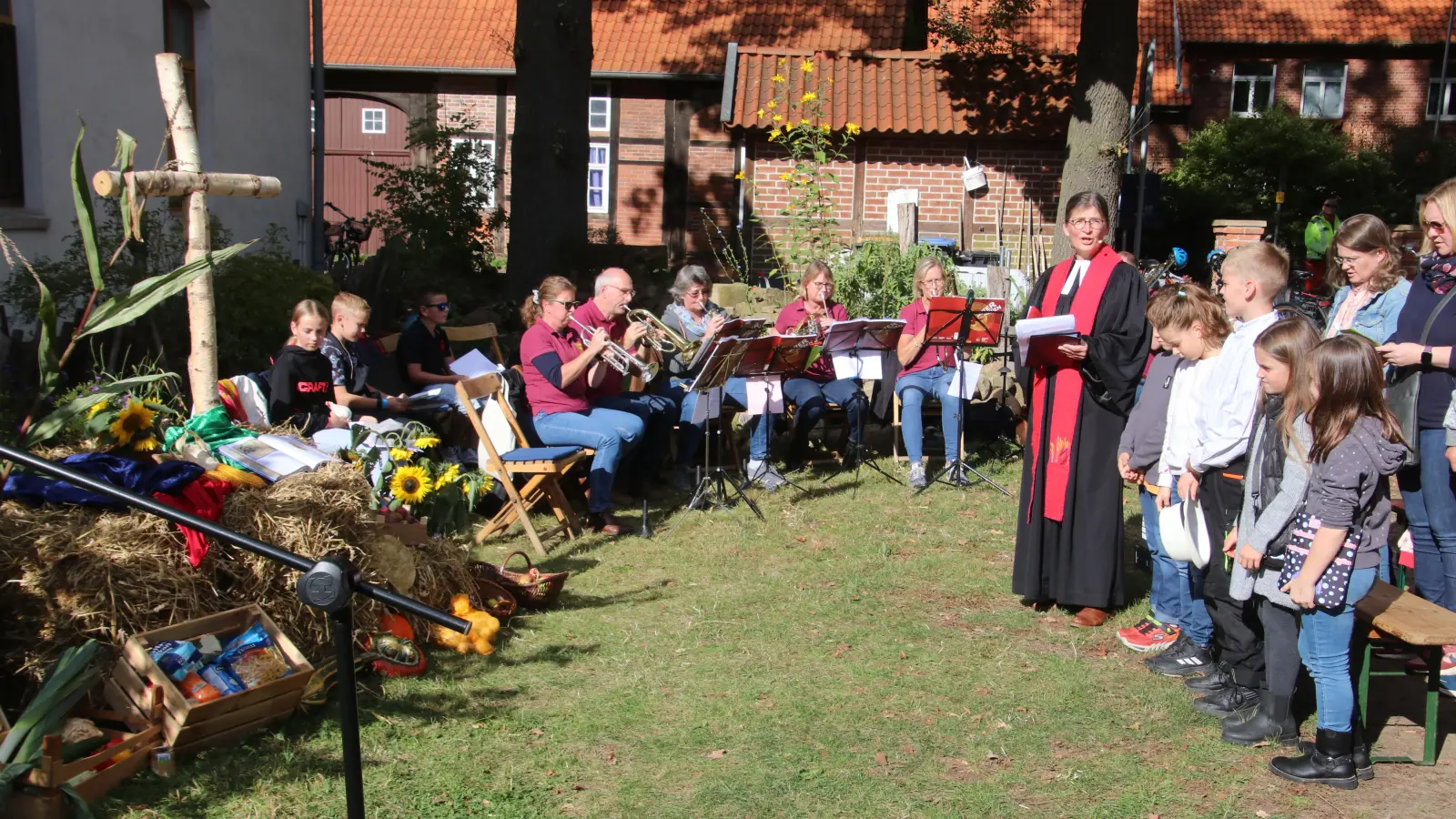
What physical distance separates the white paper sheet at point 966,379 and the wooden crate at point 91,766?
604 centimetres

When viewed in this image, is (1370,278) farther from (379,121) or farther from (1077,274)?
(379,121)

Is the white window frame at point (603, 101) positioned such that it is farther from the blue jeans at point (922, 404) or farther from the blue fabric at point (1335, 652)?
the blue fabric at point (1335, 652)

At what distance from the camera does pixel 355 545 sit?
5.16 meters

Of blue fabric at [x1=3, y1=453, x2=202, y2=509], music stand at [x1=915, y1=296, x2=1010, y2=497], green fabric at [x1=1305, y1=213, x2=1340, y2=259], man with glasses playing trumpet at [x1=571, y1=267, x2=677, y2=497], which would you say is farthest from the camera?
green fabric at [x1=1305, y1=213, x2=1340, y2=259]

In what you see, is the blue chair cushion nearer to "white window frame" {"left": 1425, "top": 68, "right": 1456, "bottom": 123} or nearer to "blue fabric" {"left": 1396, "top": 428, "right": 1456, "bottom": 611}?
"blue fabric" {"left": 1396, "top": 428, "right": 1456, "bottom": 611}

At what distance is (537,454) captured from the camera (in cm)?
723

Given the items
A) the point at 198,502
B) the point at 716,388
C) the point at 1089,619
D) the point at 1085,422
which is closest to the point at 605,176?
the point at 716,388

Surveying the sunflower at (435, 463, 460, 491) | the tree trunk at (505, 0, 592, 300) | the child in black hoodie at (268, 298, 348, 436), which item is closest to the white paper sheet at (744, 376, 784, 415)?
the sunflower at (435, 463, 460, 491)

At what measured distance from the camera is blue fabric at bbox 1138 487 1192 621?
17.8 ft

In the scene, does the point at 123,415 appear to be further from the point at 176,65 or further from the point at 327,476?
the point at 176,65

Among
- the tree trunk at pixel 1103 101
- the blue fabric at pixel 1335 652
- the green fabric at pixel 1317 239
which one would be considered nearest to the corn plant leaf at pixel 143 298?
the blue fabric at pixel 1335 652

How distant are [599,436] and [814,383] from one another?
2395 mm

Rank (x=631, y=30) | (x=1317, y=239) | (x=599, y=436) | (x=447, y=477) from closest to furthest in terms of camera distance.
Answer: (x=447, y=477)
(x=599, y=436)
(x=1317, y=239)
(x=631, y=30)

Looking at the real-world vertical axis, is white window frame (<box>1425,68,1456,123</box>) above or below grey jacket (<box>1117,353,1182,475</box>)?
above
